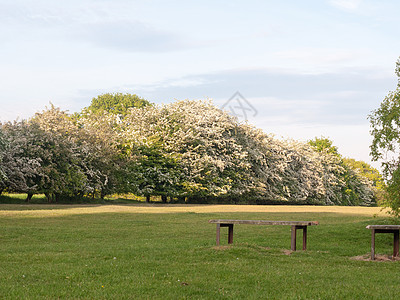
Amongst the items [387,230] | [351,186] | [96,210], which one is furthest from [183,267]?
[351,186]

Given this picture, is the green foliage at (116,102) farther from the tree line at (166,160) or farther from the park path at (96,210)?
the park path at (96,210)

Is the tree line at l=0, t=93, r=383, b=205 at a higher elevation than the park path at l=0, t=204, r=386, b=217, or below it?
higher

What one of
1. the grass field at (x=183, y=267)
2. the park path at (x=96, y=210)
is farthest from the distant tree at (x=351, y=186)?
the grass field at (x=183, y=267)

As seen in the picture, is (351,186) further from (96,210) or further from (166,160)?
(96,210)

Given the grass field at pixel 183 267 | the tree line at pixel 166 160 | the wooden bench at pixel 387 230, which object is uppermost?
the tree line at pixel 166 160

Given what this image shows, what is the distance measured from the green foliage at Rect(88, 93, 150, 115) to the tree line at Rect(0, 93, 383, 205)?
22.1 m

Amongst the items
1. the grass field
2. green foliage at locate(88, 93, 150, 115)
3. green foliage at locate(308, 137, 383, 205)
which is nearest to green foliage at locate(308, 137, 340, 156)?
green foliage at locate(308, 137, 383, 205)

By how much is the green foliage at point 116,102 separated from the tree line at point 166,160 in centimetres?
2208

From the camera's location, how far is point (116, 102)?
81062 millimetres

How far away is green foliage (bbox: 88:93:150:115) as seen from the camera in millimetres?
79312

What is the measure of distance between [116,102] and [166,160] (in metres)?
32.7

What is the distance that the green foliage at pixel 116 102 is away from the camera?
79312 mm

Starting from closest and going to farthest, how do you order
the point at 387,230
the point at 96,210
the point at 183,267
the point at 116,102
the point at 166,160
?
1. the point at 183,267
2. the point at 387,230
3. the point at 96,210
4. the point at 166,160
5. the point at 116,102

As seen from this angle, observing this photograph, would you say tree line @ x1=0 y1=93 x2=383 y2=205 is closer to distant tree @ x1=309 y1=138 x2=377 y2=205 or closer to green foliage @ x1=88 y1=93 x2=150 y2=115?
distant tree @ x1=309 y1=138 x2=377 y2=205
